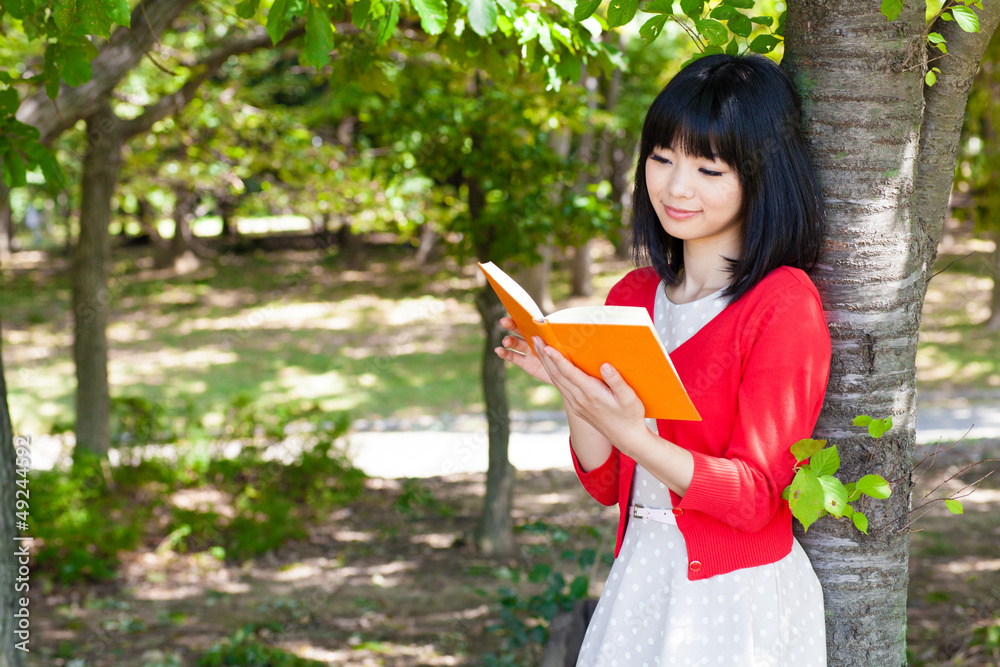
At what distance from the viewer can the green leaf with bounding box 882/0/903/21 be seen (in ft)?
4.91

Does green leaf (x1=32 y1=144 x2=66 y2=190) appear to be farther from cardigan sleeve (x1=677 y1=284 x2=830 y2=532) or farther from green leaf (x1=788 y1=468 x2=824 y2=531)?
Answer: green leaf (x1=788 y1=468 x2=824 y2=531)

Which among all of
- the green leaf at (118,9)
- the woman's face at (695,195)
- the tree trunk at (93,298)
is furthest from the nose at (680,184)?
the tree trunk at (93,298)

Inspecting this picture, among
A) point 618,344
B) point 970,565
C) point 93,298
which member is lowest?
point 970,565

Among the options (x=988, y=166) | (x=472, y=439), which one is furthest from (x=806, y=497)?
(x=988, y=166)

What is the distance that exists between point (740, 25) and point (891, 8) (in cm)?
43

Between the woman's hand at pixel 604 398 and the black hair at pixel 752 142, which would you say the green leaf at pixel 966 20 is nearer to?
the black hair at pixel 752 142

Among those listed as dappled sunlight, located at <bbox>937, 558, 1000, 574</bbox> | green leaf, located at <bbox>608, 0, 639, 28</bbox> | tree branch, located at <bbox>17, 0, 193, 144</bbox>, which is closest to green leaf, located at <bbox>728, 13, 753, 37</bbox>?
green leaf, located at <bbox>608, 0, 639, 28</bbox>

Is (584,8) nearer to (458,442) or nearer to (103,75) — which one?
(103,75)

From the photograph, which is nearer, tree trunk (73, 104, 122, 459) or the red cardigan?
the red cardigan

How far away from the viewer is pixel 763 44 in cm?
186

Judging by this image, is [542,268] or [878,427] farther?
[542,268]

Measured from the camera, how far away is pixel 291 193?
7473mm

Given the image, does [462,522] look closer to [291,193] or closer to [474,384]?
[291,193]

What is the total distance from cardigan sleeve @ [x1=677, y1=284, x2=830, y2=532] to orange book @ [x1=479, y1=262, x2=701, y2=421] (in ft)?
0.44
